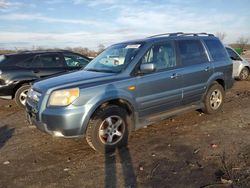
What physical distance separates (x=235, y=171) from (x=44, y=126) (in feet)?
9.45

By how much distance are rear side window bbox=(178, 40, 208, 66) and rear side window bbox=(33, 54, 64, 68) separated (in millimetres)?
4354

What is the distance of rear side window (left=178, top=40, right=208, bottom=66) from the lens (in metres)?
5.88

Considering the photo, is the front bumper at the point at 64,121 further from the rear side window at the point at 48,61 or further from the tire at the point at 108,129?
the rear side window at the point at 48,61

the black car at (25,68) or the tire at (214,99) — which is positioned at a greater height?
the black car at (25,68)

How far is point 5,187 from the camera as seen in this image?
12.1ft

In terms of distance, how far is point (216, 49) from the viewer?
6766 mm

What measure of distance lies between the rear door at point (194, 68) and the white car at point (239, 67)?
242 inches

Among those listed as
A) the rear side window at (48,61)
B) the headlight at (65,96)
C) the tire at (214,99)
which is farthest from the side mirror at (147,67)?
the rear side window at (48,61)

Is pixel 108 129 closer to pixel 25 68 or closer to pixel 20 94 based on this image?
pixel 20 94

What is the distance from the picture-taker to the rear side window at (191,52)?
19.3 ft

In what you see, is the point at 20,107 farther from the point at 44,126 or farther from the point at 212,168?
the point at 212,168

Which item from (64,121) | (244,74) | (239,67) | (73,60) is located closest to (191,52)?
(64,121)

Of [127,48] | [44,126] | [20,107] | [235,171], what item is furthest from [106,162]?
[20,107]

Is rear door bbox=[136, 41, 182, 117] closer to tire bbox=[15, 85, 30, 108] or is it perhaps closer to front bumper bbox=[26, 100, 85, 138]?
front bumper bbox=[26, 100, 85, 138]
